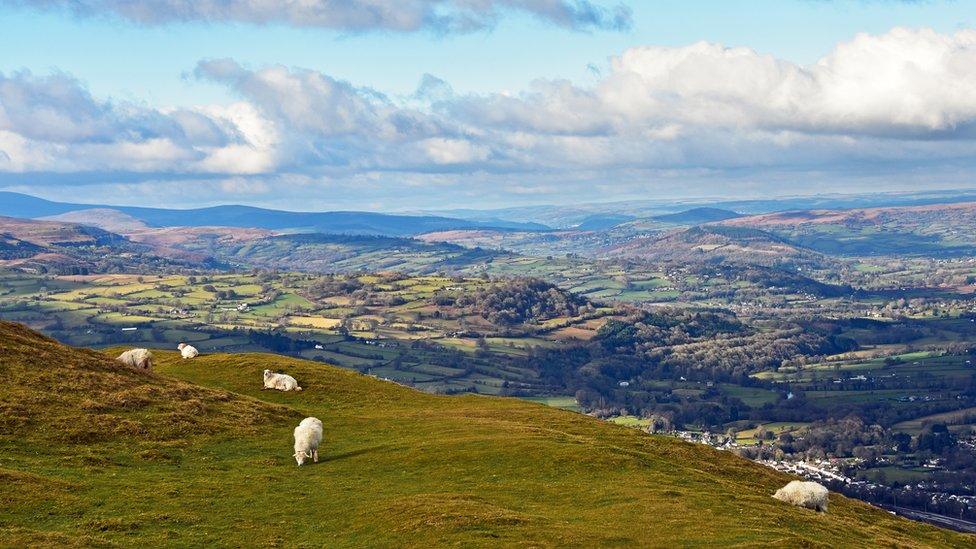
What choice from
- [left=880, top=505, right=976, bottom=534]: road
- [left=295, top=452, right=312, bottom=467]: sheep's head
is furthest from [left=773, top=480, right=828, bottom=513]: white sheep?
[left=880, top=505, right=976, bottom=534]: road

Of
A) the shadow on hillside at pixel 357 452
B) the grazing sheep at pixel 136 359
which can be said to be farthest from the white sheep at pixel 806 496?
the grazing sheep at pixel 136 359

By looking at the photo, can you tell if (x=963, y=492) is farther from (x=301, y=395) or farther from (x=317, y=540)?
(x=317, y=540)

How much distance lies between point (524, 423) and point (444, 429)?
27.8ft

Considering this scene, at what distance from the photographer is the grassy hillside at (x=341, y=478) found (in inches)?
1522

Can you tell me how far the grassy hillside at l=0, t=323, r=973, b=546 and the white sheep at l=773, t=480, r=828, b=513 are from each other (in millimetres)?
2480

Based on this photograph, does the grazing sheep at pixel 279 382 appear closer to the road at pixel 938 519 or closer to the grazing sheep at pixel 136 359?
the grazing sheep at pixel 136 359

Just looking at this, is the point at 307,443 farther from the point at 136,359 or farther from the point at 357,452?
the point at 136,359

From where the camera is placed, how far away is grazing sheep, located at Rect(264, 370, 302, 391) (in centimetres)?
7862

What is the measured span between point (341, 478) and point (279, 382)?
30.9m

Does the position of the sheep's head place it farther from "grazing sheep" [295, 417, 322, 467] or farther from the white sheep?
the white sheep

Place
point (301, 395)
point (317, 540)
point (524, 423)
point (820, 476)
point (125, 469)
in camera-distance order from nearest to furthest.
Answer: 1. point (317, 540)
2. point (125, 469)
3. point (524, 423)
4. point (301, 395)
5. point (820, 476)

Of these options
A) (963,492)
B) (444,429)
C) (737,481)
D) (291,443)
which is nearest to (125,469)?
(291,443)

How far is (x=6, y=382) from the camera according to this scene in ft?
188

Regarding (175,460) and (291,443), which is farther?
(291,443)
